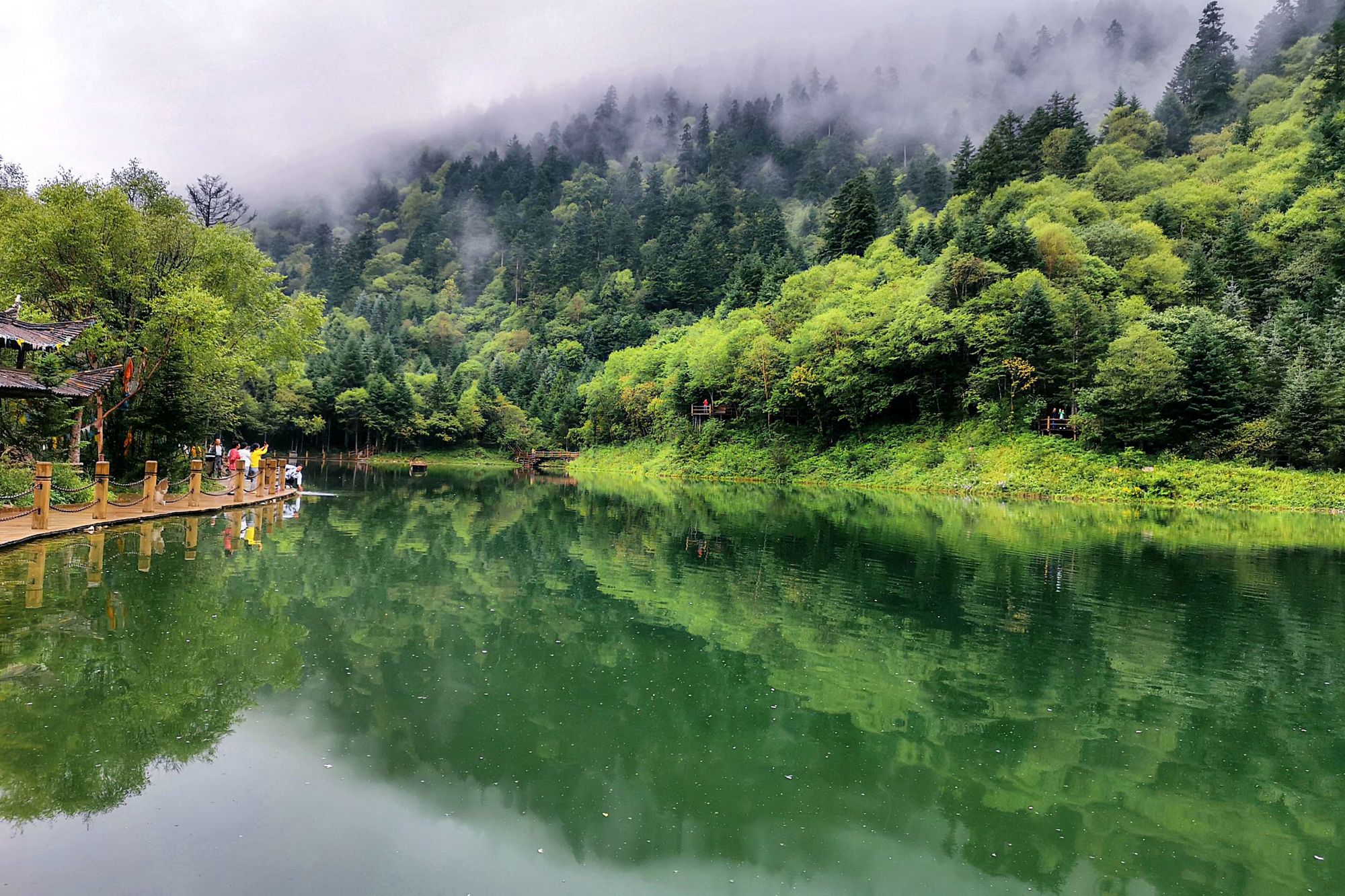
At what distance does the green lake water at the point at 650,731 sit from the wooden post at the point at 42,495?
3.26 ft

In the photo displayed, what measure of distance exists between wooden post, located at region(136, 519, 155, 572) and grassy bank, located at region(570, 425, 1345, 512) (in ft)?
108

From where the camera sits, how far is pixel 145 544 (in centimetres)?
1285

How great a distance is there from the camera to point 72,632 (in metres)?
7.20

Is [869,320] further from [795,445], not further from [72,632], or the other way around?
[72,632]

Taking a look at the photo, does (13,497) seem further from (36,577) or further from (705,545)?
(705,545)

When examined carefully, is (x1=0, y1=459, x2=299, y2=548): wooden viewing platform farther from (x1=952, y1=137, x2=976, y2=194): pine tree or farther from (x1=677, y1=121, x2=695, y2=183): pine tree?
(x1=677, y1=121, x2=695, y2=183): pine tree

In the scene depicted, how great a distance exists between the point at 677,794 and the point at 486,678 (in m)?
2.67

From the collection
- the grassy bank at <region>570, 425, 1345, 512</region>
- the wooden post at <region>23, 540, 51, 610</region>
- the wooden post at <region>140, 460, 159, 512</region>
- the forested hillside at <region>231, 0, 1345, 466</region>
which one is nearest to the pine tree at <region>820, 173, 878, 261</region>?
the forested hillside at <region>231, 0, 1345, 466</region>

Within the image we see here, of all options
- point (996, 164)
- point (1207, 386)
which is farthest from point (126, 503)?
point (996, 164)

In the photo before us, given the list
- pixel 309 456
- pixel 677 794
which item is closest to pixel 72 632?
pixel 677 794

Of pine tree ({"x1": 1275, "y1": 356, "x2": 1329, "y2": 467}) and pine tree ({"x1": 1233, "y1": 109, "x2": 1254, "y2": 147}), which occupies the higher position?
pine tree ({"x1": 1233, "y1": 109, "x2": 1254, "y2": 147})

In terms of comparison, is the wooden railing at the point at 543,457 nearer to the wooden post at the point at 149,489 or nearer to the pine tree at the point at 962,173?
the pine tree at the point at 962,173

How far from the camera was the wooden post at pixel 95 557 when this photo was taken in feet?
31.5

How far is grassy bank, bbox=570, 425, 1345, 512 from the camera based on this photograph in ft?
95.4
